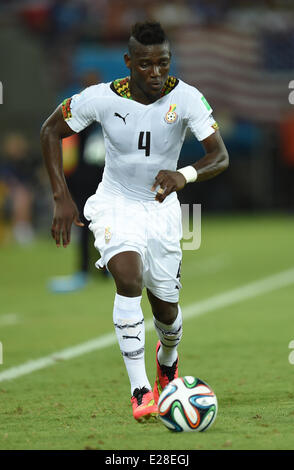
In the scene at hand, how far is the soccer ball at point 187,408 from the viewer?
565cm

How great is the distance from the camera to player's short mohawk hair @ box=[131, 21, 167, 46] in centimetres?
615

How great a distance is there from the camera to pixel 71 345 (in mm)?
9461

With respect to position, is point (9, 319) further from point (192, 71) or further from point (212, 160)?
point (192, 71)

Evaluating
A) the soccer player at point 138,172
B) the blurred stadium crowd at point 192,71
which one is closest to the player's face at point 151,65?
the soccer player at point 138,172

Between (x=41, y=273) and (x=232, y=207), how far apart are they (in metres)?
14.7

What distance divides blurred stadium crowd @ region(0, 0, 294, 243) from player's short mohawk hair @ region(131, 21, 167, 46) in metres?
18.0

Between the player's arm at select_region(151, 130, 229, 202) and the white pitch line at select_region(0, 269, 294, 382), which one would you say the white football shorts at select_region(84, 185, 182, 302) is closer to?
the player's arm at select_region(151, 130, 229, 202)

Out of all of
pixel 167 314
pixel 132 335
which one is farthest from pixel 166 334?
pixel 132 335

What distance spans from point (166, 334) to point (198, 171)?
1141 mm

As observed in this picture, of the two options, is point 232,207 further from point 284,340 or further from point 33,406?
point 33,406

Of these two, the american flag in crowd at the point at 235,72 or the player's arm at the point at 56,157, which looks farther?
the american flag in crowd at the point at 235,72

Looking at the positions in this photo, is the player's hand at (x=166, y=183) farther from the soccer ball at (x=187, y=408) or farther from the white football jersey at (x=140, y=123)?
the soccer ball at (x=187, y=408)

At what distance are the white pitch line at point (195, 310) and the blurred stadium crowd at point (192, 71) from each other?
429 inches

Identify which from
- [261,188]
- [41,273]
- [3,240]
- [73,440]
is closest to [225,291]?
[41,273]
